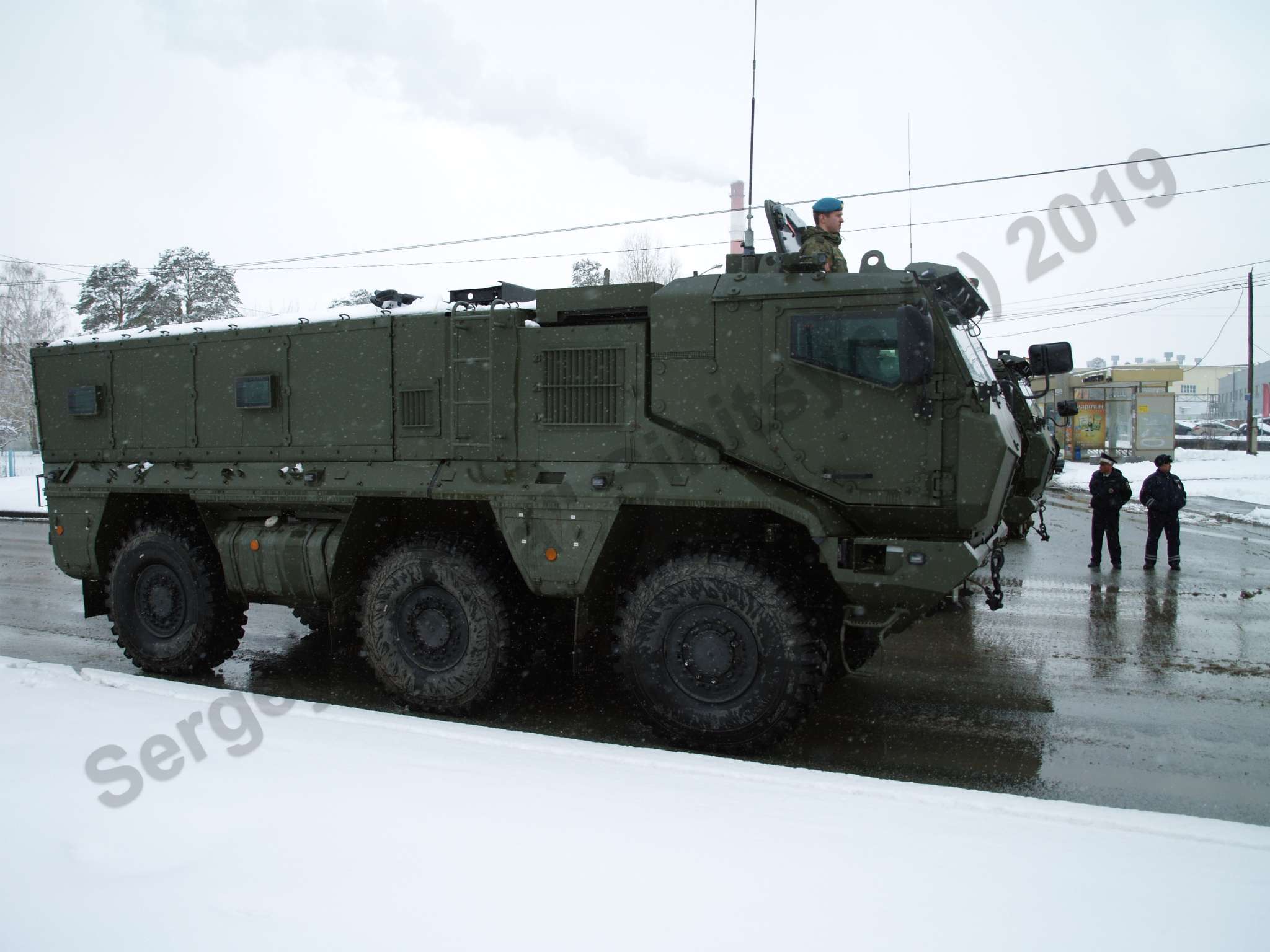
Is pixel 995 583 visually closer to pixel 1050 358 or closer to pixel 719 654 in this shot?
pixel 719 654

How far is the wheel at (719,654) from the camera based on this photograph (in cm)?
491

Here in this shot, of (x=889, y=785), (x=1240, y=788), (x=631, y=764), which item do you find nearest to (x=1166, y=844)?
(x=889, y=785)

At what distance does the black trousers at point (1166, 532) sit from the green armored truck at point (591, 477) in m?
6.91

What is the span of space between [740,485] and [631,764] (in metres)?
1.71

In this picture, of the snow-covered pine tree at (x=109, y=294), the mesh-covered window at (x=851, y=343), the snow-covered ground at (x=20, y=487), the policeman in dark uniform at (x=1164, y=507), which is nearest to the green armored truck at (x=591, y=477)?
the mesh-covered window at (x=851, y=343)

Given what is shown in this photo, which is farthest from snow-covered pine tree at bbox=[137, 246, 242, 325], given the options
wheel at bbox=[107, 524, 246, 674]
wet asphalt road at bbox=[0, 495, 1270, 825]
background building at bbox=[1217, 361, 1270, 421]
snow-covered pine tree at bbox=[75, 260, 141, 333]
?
background building at bbox=[1217, 361, 1270, 421]

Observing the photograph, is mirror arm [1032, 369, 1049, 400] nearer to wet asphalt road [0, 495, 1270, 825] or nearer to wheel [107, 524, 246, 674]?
wet asphalt road [0, 495, 1270, 825]

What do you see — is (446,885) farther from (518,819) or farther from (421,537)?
(421,537)

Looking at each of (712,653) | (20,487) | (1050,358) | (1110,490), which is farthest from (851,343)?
(20,487)

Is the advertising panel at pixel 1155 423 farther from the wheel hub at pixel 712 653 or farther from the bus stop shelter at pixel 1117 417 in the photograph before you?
the wheel hub at pixel 712 653

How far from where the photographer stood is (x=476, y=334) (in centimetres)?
576

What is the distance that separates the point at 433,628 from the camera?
585 centimetres

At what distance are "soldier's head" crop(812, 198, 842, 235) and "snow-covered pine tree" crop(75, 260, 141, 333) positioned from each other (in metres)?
39.7

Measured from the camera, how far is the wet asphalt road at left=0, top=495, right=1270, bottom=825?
4.96 metres
